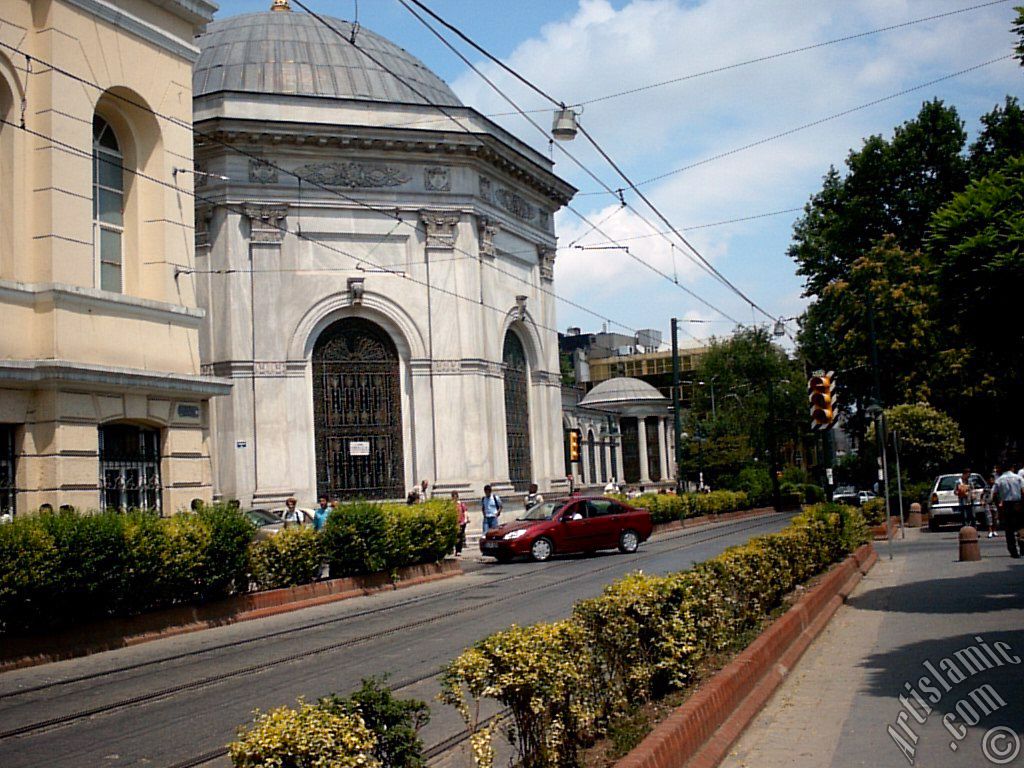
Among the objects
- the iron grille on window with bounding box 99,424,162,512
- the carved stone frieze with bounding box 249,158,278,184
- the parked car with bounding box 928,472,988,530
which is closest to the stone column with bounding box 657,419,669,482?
the parked car with bounding box 928,472,988,530

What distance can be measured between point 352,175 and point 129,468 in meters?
17.7

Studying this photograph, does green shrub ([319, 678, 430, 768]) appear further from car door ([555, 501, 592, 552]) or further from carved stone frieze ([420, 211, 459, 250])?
carved stone frieze ([420, 211, 459, 250])

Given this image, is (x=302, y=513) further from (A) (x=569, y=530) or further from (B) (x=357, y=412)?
(A) (x=569, y=530)

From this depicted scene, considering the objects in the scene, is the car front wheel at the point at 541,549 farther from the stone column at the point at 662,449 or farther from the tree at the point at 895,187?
the stone column at the point at 662,449

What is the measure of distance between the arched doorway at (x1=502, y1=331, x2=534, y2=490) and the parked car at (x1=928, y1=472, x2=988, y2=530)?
1290 cm

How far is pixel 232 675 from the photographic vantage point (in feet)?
35.0

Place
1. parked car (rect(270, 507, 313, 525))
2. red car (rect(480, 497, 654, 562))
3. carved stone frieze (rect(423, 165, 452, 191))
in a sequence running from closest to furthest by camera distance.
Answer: red car (rect(480, 497, 654, 562))
parked car (rect(270, 507, 313, 525))
carved stone frieze (rect(423, 165, 452, 191))

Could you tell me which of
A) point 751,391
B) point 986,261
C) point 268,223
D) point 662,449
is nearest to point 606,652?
point 986,261

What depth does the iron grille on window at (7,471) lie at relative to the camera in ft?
48.9

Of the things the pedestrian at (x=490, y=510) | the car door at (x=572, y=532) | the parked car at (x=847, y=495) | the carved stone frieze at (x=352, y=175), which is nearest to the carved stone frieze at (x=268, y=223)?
the carved stone frieze at (x=352, y=175)

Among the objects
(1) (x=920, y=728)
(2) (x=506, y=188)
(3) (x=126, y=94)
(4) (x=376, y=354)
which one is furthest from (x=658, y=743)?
(2) (x=506, y=188)

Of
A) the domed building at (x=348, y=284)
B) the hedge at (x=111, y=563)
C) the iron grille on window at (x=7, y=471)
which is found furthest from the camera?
the domed building at (x=348, y=284)

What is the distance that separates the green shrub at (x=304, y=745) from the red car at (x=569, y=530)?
20346mm

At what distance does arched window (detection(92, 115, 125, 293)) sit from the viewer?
1706cm
